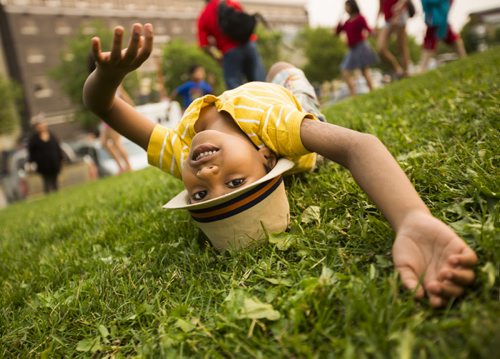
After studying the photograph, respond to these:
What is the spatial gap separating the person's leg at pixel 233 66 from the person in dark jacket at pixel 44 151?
662cm

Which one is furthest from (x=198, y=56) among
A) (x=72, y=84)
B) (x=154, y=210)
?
(x=154, y=210)

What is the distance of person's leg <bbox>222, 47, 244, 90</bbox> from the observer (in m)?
6.18

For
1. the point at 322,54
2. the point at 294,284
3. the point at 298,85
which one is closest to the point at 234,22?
the point at 298,85

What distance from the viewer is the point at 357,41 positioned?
8953 mm

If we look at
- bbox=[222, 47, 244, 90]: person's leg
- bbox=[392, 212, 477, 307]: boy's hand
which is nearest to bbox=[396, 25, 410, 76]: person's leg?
bbox=[222, 47, 244, 90]: person's leg

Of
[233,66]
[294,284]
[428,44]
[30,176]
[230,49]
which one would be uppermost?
[230,49]

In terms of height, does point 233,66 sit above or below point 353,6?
below

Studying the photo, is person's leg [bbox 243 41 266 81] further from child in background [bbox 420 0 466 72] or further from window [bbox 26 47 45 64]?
window [bbox 26 47 45 64]

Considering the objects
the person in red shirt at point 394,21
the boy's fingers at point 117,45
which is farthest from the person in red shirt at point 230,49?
the boy's fingers at point 117,45

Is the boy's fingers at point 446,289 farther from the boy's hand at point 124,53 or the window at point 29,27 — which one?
the window at point 29,27

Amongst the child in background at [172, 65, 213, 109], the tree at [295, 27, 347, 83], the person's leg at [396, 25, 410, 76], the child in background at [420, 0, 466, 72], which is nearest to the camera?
the child in background at [420, 0, 466, 72]

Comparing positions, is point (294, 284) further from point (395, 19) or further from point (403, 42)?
point (403, 42)

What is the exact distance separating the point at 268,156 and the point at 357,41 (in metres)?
7.97

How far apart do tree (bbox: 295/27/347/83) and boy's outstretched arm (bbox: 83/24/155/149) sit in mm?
52411
